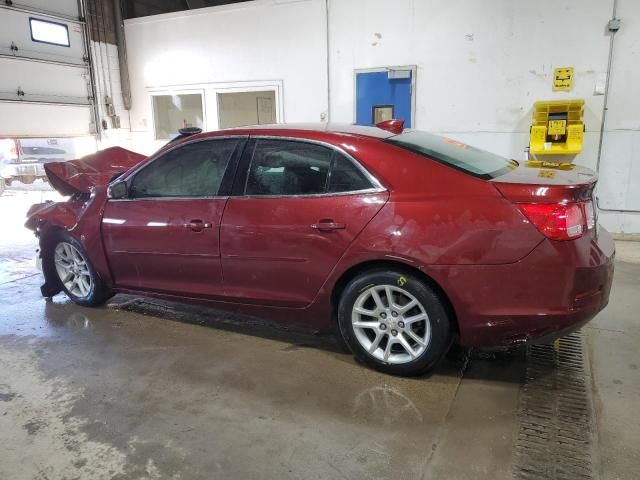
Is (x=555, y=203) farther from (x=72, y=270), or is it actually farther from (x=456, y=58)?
(x=456, y=58)

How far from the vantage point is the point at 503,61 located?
20.2ft

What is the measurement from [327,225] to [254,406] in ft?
3.46

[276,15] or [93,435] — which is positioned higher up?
[276,15]

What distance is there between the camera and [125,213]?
3559mm

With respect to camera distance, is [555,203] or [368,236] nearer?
[555,203]

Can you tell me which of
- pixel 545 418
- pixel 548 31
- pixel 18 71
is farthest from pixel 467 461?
pixel 18 71

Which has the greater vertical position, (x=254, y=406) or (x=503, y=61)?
(x=503, y=61)

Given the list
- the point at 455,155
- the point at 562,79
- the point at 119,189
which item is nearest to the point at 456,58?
the point at 562,79

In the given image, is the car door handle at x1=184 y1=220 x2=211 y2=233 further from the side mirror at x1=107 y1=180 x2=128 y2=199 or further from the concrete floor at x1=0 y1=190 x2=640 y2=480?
the concrete floor at x1=0 y1=190 x2=640 y2=480

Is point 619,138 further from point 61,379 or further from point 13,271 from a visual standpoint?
point 13,271

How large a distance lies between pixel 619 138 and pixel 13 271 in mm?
7135

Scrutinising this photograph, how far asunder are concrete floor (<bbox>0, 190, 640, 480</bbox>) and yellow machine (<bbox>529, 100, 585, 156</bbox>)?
2.62 meters

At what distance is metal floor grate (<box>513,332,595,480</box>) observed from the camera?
6.74 feet

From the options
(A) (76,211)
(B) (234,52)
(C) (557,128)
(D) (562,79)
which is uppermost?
(B) (234,52)
